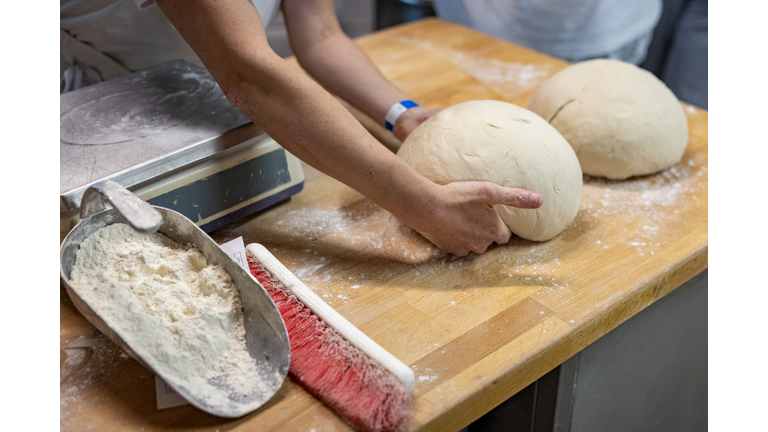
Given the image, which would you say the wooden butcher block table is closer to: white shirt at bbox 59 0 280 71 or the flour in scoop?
the flour in scoop

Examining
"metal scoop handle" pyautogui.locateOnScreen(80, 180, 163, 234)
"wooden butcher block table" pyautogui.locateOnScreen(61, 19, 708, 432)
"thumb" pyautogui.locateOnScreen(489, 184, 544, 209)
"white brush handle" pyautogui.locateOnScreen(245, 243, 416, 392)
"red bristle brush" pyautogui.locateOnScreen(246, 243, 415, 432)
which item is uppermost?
"metal scoop handle" pyautogui.locateOnScreen(80, 180, 163, 234)

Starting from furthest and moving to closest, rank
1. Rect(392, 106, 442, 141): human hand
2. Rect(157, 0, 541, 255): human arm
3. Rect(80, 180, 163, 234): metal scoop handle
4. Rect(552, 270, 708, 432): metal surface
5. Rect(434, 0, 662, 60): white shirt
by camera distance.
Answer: Rect(434, 0, 662, 60): white shirt
Rect(392, 106, 442, 141): human hand
Rect(552, 270, 708, 432): metal surface
Rect(157, 0, 541, 255): human arm
Rect(80, 180, 163, 234): metal scoop handle

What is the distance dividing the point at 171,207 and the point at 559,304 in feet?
2.34

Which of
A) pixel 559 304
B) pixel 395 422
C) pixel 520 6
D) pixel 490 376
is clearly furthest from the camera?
pixel 520 6

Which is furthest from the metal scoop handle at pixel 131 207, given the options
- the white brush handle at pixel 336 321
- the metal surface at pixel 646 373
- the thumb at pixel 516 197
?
the metal surface at pixel 646 373

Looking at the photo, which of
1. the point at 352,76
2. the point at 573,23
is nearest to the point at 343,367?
the point at 352,76

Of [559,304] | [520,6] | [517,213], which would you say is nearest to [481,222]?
[517,213]

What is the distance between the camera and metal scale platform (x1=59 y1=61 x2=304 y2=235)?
95 centimetres

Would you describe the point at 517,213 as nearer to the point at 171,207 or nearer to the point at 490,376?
the point at 490,376

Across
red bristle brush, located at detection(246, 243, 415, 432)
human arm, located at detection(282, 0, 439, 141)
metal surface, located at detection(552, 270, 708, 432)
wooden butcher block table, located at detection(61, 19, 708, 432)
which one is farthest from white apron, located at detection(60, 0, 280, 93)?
metal surface, located at detection(552, 270, 708, 432)

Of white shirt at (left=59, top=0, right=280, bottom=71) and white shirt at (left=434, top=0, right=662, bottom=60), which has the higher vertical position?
white shirt at (left=59, top=0, right=280, bottom=71)

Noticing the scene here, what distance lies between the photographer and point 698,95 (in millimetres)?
2461

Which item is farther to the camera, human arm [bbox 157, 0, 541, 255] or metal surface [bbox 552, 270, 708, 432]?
metal surface [bbox 552, 270, 708, 432]
